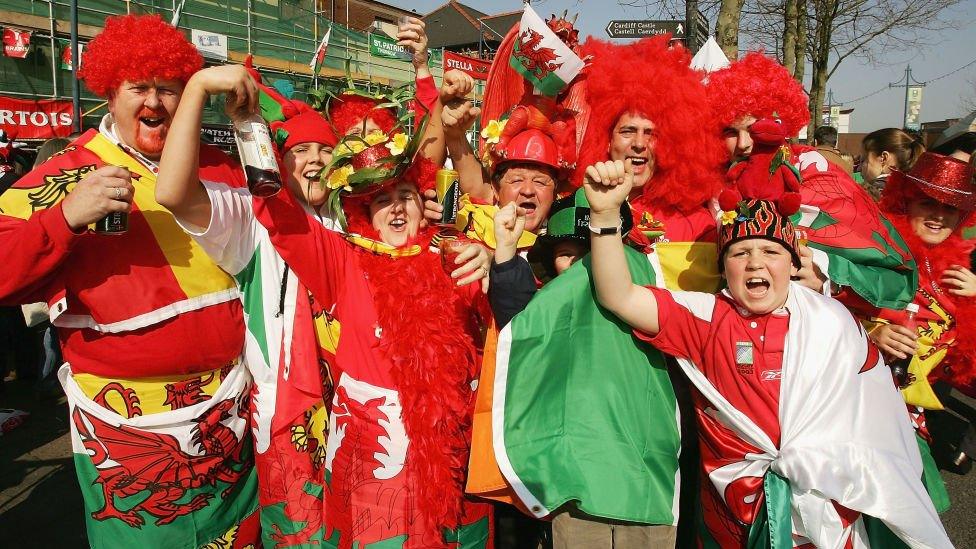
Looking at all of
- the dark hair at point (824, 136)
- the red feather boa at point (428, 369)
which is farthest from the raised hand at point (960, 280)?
the dark hair at point (824, 136)

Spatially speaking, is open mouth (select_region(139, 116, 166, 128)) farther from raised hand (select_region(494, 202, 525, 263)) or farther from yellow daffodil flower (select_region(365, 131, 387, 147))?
raised hand (select_region(494, 202, 525, 263))

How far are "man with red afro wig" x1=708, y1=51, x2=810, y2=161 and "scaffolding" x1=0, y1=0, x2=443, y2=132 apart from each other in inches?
323

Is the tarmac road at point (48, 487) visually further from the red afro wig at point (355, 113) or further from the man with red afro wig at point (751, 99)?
the man with red afro wig at point (751, 99)

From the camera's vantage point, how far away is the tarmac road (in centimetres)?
334

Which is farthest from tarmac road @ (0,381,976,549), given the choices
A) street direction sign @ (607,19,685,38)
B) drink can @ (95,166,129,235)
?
street direction sign @ (607,19,685,38)

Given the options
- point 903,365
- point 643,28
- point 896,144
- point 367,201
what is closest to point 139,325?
point 367,201

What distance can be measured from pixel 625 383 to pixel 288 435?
1266mm

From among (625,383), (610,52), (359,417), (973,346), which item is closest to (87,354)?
(359,417)

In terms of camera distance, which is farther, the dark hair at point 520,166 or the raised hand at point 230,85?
the dark hair at point 520,166

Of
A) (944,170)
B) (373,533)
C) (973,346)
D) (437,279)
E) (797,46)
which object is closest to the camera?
(373,533)

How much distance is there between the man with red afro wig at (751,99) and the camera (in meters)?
2.50

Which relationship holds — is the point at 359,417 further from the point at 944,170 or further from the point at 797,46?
the point at 797,46

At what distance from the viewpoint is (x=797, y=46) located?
1192cm

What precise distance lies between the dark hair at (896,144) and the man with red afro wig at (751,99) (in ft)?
8.49
